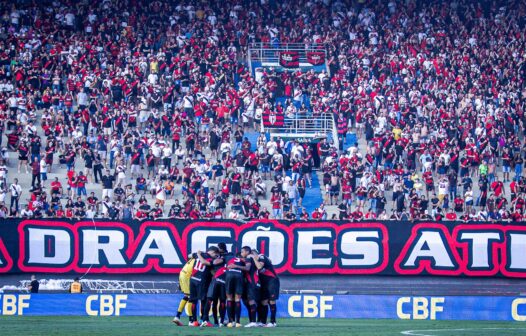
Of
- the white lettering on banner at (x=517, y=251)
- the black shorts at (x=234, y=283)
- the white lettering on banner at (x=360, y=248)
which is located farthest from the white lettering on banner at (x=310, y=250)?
the black shorts at (x=234, y=283)

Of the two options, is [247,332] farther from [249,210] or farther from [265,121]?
[265,121]

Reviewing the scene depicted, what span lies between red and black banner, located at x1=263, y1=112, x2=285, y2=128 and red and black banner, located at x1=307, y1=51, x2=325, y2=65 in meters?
5.63

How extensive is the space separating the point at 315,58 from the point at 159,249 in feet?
60.3

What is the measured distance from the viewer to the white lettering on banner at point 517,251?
35938 mm

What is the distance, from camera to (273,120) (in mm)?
46562

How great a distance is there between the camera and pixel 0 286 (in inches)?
1377

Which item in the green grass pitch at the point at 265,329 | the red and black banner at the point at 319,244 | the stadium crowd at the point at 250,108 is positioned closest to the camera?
the green grass pitch at the point at 265,329

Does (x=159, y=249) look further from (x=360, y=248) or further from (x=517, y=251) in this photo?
(x=517, y=251)

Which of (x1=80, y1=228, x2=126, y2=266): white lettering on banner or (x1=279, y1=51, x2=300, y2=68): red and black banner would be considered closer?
(x1=80, y1=228, x2=126, y2=266): white lettering on banner

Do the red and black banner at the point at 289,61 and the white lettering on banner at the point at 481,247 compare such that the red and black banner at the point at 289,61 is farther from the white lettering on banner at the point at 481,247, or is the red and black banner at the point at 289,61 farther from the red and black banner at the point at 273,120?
the white lettering on banner at the point at 481,247

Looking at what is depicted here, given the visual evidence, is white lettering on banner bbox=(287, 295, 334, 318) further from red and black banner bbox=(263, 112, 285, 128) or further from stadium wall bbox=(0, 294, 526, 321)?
red and black banner bbox=(263, 112, 285, 128)

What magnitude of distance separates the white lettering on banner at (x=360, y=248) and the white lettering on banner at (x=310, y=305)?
712 centimetres

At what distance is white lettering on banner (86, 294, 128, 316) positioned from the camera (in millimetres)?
28844

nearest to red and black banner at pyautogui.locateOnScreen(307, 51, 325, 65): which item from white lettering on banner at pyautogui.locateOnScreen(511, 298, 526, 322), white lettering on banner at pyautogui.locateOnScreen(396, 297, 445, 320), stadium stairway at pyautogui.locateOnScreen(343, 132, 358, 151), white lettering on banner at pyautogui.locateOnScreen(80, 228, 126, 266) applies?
stadium stairway at pyautogui.locateOnScreen(343, 132, 358, 151)
